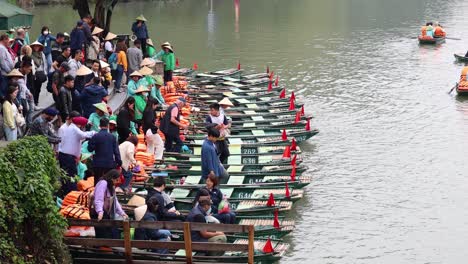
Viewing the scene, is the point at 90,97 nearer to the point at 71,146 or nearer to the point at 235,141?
the point at 71,146

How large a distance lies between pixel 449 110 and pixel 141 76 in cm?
1159

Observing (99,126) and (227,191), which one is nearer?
(99,126)

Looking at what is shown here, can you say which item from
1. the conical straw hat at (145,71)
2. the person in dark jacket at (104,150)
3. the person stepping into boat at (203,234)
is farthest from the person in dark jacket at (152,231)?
the conical straw hat at (145,71)

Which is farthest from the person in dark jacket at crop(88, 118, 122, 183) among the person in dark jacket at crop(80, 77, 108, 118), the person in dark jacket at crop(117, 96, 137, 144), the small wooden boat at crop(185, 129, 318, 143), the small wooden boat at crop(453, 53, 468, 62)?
the small wooden boat at crop(453, 53, 468, 62)

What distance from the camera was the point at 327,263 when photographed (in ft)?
50.5

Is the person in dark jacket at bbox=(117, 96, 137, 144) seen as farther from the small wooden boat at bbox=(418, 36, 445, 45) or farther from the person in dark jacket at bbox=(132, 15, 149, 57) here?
the small wooden boat at bbox=(418, 36, 445, 45)

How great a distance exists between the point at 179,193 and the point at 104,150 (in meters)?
2.45

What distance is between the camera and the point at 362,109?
2753cm

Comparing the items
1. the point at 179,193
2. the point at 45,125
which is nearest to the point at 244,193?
the point at 179,193

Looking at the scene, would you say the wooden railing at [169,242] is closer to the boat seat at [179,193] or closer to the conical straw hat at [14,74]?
the boat seat at [179,193]

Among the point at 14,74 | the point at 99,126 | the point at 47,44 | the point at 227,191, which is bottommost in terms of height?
the point at 227,191

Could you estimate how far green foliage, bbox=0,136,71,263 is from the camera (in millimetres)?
10914

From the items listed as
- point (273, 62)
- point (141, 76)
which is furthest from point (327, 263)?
point (273, 62)

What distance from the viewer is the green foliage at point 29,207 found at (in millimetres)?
10914
